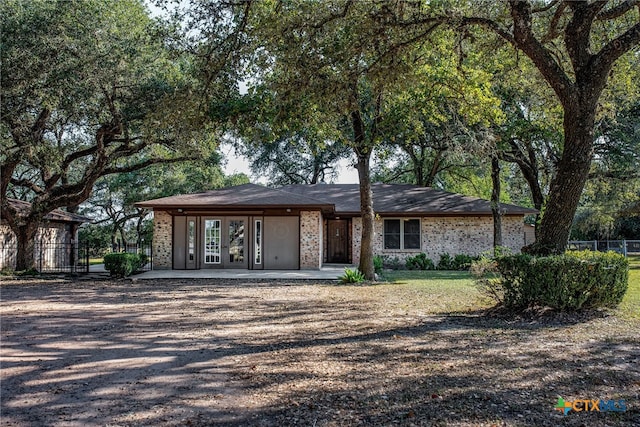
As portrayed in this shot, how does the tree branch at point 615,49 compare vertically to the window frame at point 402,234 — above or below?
above

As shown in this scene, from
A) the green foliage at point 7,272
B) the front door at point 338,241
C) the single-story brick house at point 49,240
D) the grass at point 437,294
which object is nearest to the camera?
the grass at point 437,294

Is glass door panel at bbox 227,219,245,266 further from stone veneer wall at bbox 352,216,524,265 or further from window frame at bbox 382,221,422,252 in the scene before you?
window frame at bbox 382,221,422,252

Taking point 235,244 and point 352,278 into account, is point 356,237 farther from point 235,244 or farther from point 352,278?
point 352,278

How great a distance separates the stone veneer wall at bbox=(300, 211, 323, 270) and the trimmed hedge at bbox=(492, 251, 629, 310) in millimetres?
10437

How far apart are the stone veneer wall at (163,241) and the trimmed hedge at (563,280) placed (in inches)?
518

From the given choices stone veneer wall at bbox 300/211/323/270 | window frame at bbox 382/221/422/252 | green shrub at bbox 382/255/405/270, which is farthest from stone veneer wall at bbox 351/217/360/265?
stone veneer wall at bbox 300/211/323/270

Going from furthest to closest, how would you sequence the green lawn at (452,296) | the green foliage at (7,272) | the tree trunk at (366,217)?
the green foliage at (7,272) → the tree trunk at (366,217) → the green lawn at (452,296)

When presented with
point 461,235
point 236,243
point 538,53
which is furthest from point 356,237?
point 538,53

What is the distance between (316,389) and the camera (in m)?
4.00

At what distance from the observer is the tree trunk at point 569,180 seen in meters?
7.58

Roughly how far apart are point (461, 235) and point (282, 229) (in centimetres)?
807

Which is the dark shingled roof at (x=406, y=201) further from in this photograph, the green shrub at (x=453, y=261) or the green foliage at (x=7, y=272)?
the green foliage at (x=7, y=272)

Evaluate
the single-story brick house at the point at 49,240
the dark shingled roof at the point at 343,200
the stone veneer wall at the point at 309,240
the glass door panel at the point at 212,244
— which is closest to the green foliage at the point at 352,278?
the dark shingled roof at the point at 343,200

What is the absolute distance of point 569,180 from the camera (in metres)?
7.67
